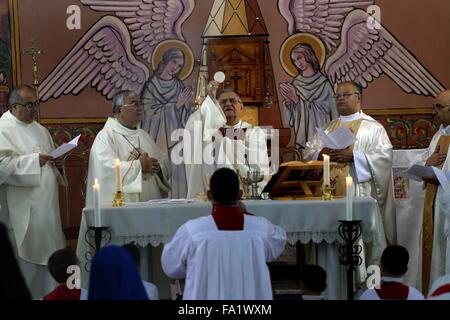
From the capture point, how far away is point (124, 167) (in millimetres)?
7840

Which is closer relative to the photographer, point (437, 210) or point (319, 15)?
point (437, 210)

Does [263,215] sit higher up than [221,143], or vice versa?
[221,143]

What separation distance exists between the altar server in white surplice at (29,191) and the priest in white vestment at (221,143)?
3.75 ft

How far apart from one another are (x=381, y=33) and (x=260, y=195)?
9.55 feet

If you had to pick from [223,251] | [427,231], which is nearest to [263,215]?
[223,251]

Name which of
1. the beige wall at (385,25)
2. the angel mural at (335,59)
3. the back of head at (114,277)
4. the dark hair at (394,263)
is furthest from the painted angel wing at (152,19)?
the back of head at (114,277)

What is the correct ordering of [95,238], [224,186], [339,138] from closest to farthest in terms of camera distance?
1. [224,186]
2. [95,238]
3. [339,138]

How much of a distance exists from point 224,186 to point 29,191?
333 centimetres

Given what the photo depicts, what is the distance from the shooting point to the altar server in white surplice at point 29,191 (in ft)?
26.3

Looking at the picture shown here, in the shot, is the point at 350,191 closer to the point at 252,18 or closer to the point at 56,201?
the point at 56,201

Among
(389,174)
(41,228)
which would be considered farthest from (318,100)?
(41,228)

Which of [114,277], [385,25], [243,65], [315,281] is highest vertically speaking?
[385,25]

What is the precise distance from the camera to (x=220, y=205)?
5.32 meters

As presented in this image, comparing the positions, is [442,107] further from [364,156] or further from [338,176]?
[338,176]
